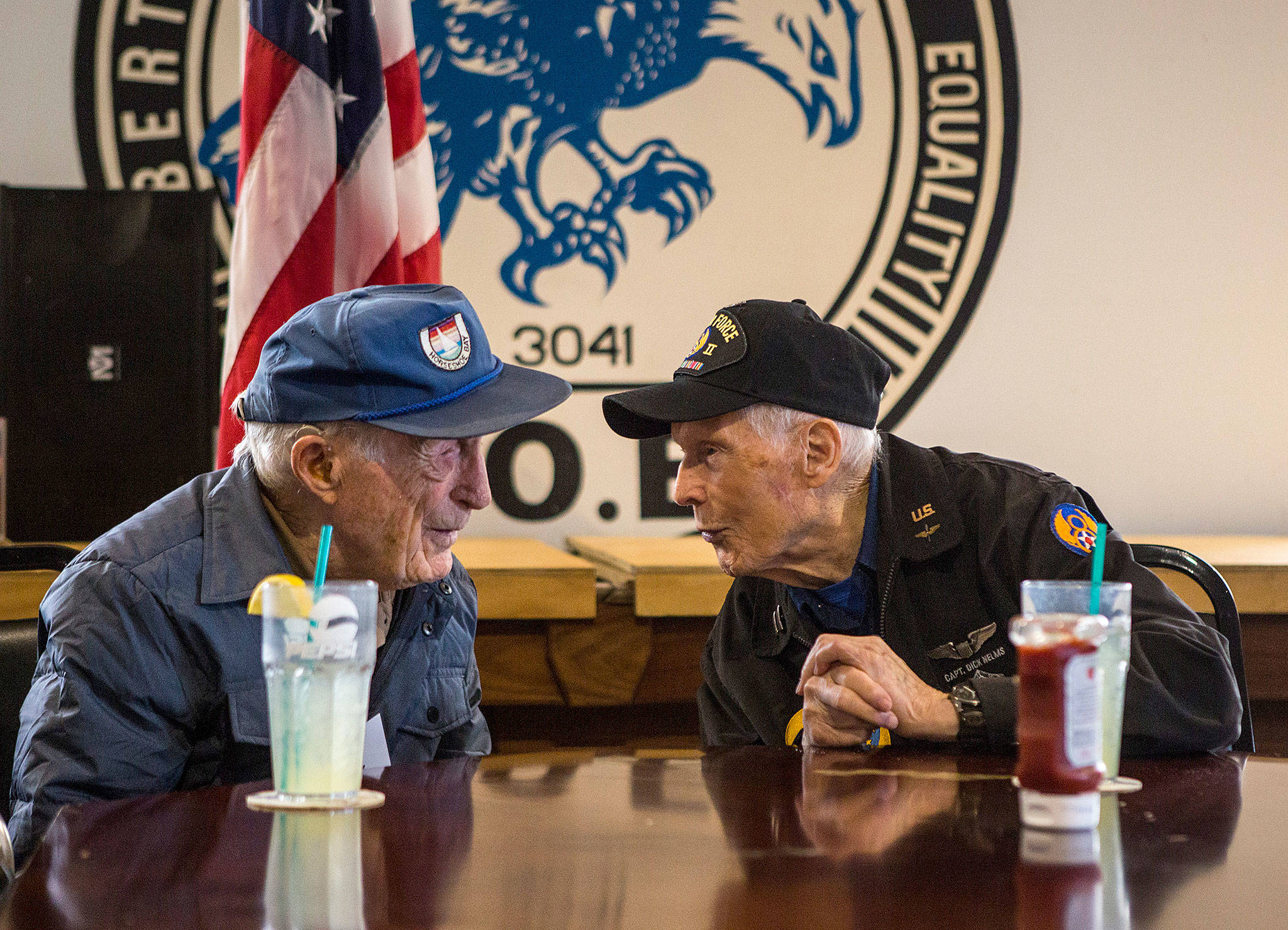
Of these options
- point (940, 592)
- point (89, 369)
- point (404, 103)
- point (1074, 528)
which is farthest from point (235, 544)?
point (89, 369)

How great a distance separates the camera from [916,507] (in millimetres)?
1735

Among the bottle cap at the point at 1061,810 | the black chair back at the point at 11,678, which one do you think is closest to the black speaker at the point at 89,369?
the black chair back at the point at 11,678

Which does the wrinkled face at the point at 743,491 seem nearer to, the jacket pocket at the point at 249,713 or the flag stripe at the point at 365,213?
the jacket pocket at the point at 249,713

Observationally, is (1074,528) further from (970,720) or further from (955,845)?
(955,845)

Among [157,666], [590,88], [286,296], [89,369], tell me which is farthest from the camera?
[590,88]

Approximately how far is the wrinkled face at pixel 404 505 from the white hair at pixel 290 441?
0.03 ft

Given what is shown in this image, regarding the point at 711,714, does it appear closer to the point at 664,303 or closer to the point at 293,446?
Answer: the point at 293,446

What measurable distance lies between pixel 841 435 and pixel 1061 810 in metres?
0.84

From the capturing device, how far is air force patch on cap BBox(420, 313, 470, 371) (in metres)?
1.48

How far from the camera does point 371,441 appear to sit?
4.87 ft

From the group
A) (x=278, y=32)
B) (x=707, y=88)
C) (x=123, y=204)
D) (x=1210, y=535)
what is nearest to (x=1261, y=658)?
(x=1210, y=535)

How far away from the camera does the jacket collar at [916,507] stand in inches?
66.9

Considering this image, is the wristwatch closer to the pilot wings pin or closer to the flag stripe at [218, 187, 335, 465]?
the pilot wings pin

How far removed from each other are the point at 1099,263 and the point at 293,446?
2789mm
